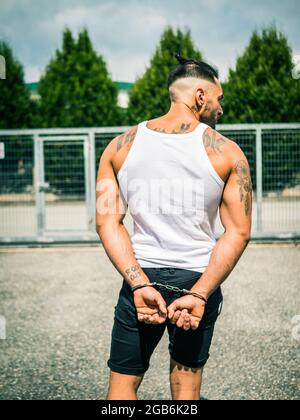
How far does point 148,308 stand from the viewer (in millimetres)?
1930

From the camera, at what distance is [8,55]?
18172mm

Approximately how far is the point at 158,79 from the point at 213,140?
15.8m

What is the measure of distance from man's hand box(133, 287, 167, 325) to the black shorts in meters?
0.07

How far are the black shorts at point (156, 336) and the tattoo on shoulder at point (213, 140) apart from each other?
57 centimetres

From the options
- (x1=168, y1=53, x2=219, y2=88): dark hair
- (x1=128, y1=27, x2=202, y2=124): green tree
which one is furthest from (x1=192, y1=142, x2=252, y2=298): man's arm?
(x1=128, y1=27, x2=202, y2=124): green tree

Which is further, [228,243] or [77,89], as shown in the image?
[77,89]

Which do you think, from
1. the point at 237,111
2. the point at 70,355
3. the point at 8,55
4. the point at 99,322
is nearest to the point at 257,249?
the point at 99,322

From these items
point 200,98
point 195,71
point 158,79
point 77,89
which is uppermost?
point 158,79

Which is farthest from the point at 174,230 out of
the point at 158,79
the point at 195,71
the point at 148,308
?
the point at 158,79

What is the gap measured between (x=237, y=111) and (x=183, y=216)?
1441 centimetres

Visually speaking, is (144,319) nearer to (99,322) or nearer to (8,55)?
(99,322)

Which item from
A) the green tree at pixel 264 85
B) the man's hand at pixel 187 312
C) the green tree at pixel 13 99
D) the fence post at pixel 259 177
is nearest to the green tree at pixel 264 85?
the green tree at pixel 264 85

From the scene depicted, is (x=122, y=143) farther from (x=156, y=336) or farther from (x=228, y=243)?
(x=156, y=336)

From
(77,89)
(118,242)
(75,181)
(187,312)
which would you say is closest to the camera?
(187,312)
